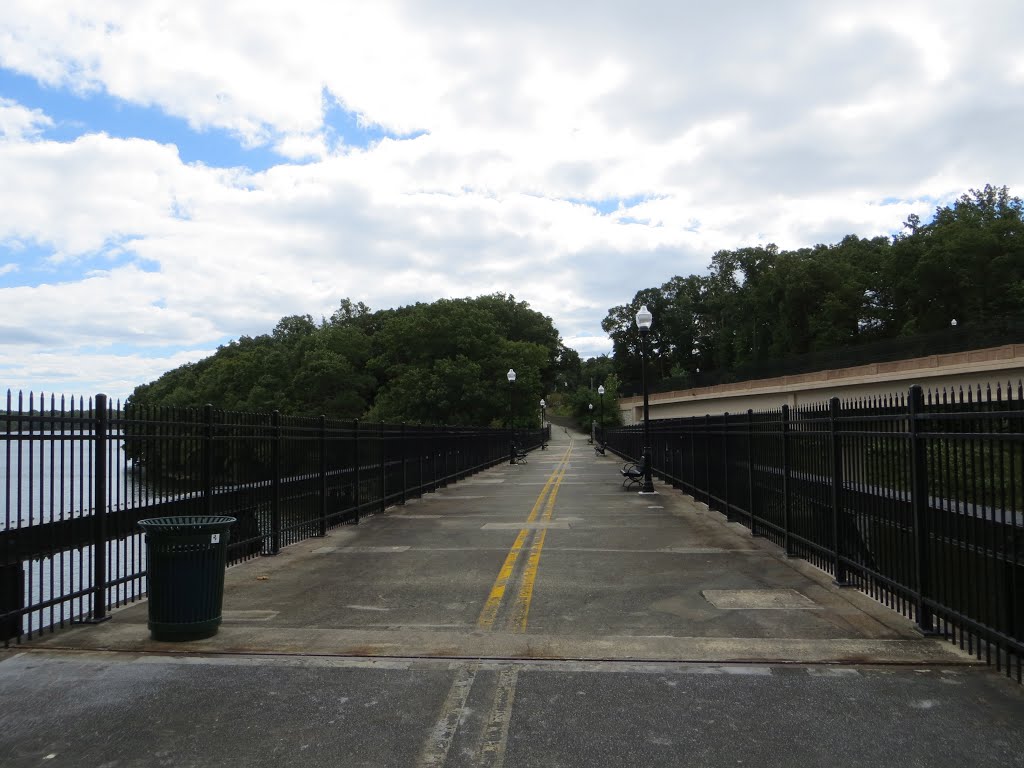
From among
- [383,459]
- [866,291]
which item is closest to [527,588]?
[383,459]

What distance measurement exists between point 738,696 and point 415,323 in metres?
61.0

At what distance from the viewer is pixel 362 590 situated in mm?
8133

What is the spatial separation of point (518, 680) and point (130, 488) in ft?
14.5

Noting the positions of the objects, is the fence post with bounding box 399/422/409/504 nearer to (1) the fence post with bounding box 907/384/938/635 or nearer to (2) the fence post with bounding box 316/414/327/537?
(2) the fence post with bounding box 316/414/327/537

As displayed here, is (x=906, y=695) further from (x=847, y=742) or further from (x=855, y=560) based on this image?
(x=855, y=560)

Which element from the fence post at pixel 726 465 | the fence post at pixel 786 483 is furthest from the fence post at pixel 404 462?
the fence post at pixel 786 483

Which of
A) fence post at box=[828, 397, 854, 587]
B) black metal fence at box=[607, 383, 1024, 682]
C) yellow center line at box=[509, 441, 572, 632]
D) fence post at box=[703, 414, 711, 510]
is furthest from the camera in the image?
fence post at box=[703, 414, 711, 510]

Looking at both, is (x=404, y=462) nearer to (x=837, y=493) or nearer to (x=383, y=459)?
(x=383, y=459)

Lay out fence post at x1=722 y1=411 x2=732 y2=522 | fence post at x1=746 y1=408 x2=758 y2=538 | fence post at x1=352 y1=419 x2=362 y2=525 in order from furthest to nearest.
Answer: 1. fence post at x1=352 y1=419 x2=362 y2=525
2. fence post at x1=722 y1=411 x2=732 y2=522
3. fence post at x1=746 y1=408 x2=758 y2=538

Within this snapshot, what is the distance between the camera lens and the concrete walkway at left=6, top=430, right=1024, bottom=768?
163 inches

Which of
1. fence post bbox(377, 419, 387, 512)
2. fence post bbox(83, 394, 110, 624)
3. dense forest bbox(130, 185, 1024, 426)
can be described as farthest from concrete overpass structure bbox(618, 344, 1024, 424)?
fence post bbox(83, 394, 110, 624)

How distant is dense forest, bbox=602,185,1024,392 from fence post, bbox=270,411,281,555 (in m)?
35.2

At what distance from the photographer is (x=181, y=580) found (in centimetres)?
608

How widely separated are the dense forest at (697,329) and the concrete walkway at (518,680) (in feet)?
113
